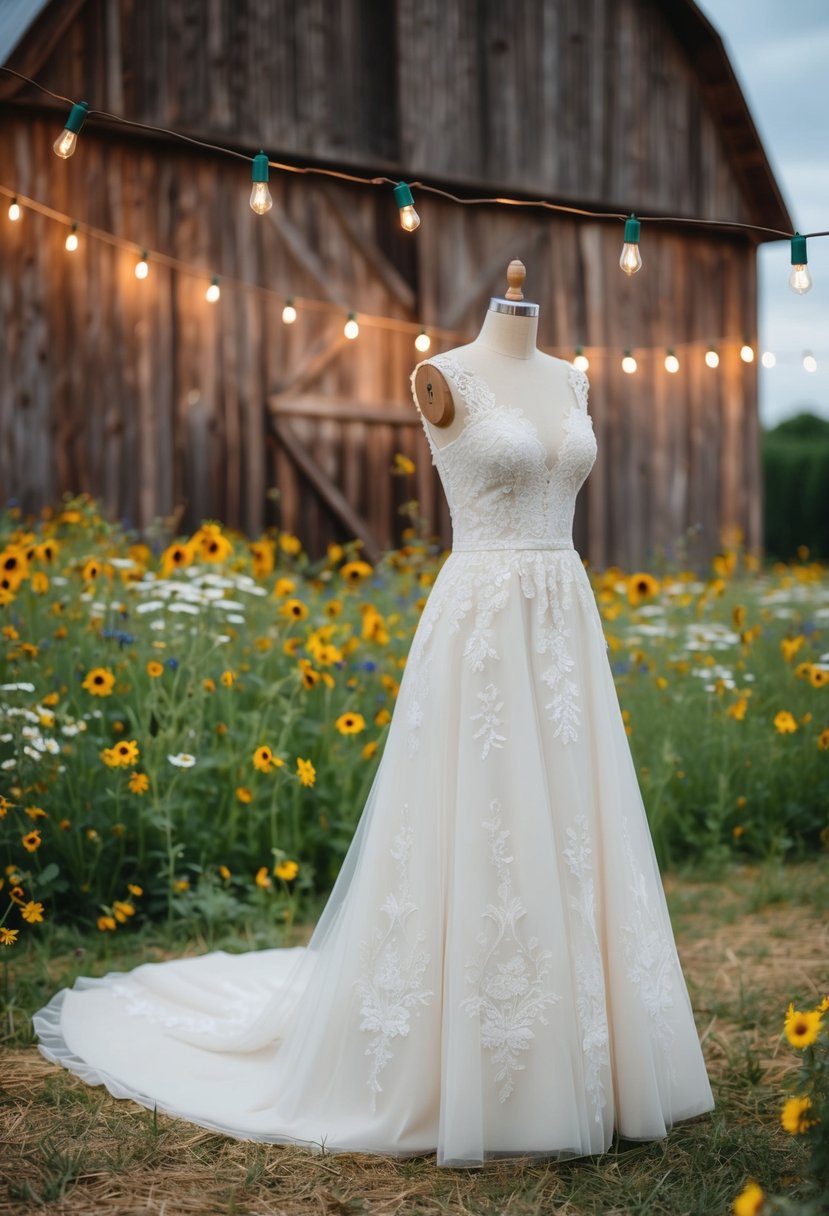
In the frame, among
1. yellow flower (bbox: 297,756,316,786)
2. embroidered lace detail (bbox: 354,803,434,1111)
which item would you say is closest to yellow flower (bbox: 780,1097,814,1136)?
embroidered lace detail (bbox: 354,803,434,1111)

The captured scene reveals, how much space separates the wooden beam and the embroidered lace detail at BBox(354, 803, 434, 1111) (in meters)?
5.39

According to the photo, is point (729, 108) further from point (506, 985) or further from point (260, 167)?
point (506, 985)

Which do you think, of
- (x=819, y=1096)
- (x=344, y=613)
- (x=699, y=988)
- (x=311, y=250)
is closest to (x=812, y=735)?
(x=699, y=988)

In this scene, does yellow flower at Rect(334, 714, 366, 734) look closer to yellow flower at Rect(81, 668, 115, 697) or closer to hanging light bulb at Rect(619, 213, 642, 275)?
yellow flower at Rect(81, 668, 115, 697)

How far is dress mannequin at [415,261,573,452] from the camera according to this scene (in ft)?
8.82

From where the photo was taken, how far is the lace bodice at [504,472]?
263cm

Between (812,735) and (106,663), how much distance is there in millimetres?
3009

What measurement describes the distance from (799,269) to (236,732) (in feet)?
8.02

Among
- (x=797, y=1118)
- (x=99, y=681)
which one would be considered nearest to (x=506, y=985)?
(x=797, y=1118)

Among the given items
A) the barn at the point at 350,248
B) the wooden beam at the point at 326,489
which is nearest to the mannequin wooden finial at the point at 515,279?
the barn at the point at 350,248

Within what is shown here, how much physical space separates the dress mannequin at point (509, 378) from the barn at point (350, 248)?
2633mm

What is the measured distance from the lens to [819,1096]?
1971 mm

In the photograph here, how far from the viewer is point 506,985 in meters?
2.44

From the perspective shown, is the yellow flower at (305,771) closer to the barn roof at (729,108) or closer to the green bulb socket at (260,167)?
the green bulb socket at (260,167)
